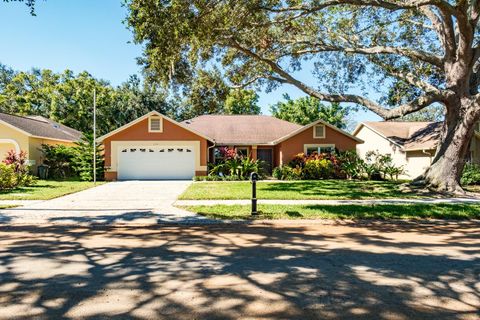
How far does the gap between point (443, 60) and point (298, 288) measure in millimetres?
14921

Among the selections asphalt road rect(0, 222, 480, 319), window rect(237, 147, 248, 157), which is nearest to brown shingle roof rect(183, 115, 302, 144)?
window rect(237, 147, 248, 157)

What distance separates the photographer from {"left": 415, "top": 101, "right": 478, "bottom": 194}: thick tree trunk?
14.5 metres

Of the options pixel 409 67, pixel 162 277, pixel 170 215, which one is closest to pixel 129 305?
pixel 162 277

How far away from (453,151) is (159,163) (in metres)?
17.0

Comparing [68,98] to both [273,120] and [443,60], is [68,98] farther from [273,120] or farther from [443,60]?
[443,60]

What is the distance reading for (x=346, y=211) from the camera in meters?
10.2

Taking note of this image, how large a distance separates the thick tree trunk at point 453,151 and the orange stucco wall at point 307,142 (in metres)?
9.62

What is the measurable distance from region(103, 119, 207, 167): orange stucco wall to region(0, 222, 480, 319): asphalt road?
52.4 ft

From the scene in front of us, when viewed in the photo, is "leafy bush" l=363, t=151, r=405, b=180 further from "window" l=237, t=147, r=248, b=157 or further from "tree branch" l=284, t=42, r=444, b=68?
"tree branch" l=284, t=42, r=444, b=68

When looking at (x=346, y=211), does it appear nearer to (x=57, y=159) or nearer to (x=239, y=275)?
(x=239, y=275)

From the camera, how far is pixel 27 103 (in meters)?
42.9

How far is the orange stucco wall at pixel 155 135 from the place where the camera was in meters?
23.4

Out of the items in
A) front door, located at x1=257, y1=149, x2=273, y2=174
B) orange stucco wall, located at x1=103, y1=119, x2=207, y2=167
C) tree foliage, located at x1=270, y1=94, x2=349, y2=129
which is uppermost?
tree foliage, located at x1=270, y1=94, x2=349, y2=129

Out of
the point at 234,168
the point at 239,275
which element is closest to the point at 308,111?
the point at 234,168
